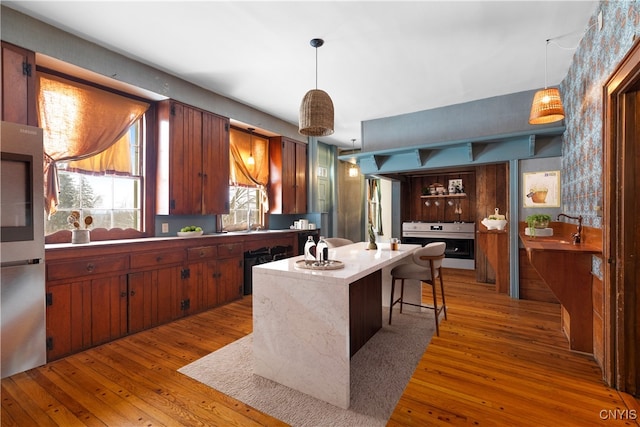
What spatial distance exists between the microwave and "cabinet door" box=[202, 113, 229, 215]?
5.98ft

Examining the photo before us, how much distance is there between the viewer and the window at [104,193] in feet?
10.1

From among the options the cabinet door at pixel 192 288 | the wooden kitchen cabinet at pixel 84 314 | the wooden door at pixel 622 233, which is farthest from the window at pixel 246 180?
the wooden door at pixel 622 233

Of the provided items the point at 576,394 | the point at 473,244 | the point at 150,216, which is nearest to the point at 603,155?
the point at 576,394

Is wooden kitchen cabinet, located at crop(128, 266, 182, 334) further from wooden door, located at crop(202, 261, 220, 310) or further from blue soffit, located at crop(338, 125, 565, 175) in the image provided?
blue soffit, located at crop(338, 125, 565, 175)

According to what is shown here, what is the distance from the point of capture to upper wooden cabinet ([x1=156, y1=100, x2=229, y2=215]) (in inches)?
146

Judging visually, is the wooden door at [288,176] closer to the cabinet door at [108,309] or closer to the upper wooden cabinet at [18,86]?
the cabinet door at [108,309]

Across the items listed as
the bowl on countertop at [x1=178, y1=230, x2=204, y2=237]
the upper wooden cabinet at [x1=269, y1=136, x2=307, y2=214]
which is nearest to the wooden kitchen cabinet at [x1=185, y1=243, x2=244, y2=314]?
the bowl on countertop at [x1=178, y1=230, x2=204, y2=237]

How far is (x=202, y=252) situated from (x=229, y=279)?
0.61 metres

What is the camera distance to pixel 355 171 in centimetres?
692

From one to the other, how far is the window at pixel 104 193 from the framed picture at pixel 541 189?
196 inches

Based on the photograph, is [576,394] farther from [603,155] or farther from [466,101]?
[466,101]

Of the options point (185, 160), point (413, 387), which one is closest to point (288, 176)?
point (185, 160)

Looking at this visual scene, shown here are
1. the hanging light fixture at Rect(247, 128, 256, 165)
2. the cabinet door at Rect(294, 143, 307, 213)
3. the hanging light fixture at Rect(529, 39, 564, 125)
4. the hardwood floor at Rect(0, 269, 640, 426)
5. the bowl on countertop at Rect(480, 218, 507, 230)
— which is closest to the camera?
the hardwood floor at Rect(0, 269, 640, 426)

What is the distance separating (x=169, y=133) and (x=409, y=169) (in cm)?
354
